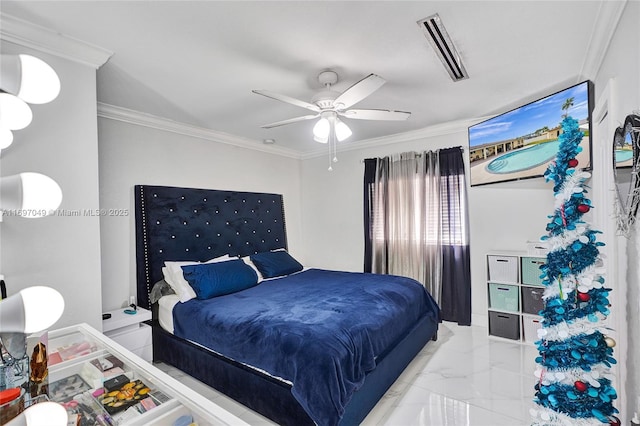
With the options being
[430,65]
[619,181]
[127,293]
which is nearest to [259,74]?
[430,65]

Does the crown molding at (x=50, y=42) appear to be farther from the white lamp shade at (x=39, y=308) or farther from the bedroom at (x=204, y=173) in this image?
the white lamp shade at (x=39, y=308)

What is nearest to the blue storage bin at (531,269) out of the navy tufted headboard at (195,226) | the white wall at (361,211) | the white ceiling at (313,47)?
the white wall at (361,211)

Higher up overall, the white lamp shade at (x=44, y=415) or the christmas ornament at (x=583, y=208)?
the christmas ornament at (x=583, y=208)

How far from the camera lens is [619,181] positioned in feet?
4.48

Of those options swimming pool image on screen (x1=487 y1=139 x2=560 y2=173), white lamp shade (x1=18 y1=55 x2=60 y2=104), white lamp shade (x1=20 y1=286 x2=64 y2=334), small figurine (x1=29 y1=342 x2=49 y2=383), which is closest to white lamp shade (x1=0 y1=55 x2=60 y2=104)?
white lamp shade (x1=18 y1=55 x2=60 y2=104)

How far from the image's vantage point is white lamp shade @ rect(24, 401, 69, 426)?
37 centimetres

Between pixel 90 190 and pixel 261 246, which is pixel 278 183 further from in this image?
pixel 90 190

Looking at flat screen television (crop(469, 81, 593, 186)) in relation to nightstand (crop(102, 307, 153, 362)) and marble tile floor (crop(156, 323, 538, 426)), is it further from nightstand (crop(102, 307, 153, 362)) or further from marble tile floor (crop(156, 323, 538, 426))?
nightstand (crop(102, 307, 153, 362))

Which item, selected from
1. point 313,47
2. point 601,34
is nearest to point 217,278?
point 313,47

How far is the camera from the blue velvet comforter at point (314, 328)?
1.77 m

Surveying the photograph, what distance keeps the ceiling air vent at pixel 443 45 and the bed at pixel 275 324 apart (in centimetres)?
189

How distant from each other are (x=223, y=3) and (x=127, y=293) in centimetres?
272

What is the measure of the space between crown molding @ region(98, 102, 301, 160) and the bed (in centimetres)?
68

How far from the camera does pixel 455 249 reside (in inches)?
147
